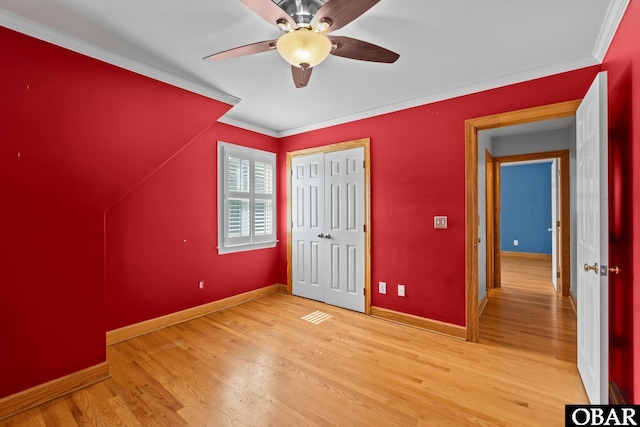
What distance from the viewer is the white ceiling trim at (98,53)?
1.78 meters

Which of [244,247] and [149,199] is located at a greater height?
[149,199]

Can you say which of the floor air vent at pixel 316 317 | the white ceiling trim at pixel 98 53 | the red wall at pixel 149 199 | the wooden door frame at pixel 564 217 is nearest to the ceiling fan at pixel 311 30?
the white ceiling trim at pixel 98 53

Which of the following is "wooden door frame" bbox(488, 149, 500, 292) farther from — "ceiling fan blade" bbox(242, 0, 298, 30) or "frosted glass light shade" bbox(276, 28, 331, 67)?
"ceiling fan blade" bbox(242, 0, 298, 30)

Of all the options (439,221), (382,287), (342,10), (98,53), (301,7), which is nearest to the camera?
(342,10)

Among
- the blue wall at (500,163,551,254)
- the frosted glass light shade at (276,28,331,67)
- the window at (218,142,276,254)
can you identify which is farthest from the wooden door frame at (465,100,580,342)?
the blue wall at (500,163,551,254)

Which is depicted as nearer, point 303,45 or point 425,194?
point 303,45

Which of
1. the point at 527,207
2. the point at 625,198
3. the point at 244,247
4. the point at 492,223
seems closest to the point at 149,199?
the point at 244,247

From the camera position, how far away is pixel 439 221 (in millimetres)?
2996

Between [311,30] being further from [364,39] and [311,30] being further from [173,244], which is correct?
[173,244]

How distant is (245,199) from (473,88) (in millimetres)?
2965

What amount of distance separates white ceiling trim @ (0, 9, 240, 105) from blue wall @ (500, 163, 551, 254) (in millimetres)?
7621

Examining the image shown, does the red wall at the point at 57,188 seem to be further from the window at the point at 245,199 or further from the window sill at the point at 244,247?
the window sill at the point at 244,247

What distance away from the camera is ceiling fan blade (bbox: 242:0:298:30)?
133 cm

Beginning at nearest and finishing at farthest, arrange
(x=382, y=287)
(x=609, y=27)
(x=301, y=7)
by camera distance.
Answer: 1. (x=301, y=7)
2. (x=609, y=27)
3. (x=382, y=287)
